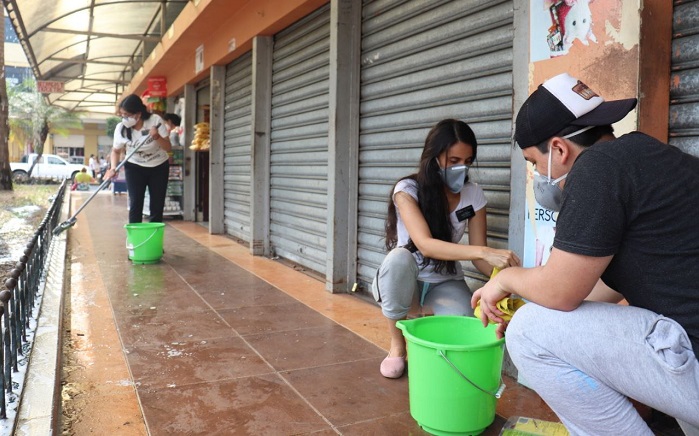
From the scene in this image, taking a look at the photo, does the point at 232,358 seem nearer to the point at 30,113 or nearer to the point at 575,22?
the point at 575,22

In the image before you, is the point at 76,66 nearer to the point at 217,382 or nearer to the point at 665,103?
the point at 217,382

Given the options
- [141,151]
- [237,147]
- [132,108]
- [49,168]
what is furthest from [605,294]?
[49,168]

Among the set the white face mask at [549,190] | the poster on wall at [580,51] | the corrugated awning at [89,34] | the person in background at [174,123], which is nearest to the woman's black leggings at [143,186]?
the person in background at [174,123]

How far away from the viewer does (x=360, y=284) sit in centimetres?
484

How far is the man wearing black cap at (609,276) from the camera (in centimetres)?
150

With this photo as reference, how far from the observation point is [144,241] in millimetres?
5953

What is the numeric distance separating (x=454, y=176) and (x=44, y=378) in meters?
2.10

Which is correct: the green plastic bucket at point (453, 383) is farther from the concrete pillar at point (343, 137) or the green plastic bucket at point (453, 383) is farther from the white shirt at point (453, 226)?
the concrete pillar at point (343, 137)

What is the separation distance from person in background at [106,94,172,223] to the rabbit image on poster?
4.88m

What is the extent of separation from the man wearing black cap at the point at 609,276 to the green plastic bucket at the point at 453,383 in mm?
314

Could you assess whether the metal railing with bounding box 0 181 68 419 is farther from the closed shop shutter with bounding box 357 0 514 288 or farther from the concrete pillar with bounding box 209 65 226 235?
the concrete pillar with bounding box 209 65 226 235

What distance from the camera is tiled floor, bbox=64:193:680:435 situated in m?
2.47

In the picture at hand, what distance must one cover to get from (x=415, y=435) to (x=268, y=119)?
195 inches

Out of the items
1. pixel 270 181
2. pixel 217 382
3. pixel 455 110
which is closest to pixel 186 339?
pixel 217 382
